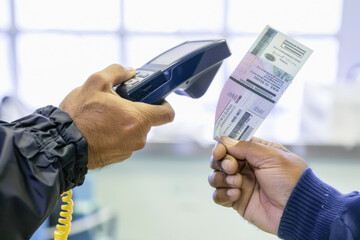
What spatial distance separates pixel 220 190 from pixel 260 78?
0.25 meters

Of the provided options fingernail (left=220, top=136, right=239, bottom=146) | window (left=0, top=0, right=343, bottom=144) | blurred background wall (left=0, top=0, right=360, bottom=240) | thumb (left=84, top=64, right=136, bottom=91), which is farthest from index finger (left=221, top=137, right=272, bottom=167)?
window (left=0, top=0, right=343, bottom=144)

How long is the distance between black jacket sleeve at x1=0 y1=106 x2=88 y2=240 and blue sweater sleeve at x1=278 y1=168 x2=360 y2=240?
1.19ft

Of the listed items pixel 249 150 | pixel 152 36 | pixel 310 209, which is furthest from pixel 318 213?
pixel 152 36

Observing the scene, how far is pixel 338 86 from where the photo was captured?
1554 mm

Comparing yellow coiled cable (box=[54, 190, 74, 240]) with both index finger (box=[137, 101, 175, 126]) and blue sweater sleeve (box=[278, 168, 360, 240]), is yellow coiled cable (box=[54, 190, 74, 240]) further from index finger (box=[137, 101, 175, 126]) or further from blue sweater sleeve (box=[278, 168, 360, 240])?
blue sweater sleeve (box=[278, 168, 360, 240])

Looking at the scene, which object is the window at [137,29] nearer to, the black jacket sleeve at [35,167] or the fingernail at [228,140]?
the fingernail at [228,140]

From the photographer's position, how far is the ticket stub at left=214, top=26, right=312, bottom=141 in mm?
638

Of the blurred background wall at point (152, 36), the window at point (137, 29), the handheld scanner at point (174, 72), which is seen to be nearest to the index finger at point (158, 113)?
the handheld scanner at point (174, 72)

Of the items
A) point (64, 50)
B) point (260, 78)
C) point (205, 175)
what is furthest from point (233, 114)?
point (64, 50)

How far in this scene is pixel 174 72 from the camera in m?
0.68

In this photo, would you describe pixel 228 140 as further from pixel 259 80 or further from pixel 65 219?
pixel 65 219

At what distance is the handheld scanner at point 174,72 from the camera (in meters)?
0.68

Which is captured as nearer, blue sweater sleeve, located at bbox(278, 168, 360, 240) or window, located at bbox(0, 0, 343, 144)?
blue sweater sleeve, located at bbox(278, 168, 360, 240)

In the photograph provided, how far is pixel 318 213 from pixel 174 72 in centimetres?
34
